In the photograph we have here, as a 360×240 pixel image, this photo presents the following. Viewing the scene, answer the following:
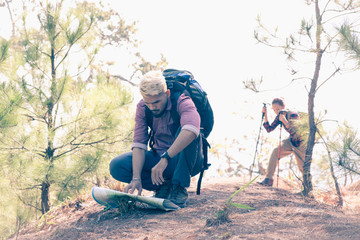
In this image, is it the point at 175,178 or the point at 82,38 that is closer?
the point at 175,178

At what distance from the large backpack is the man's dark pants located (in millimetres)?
140

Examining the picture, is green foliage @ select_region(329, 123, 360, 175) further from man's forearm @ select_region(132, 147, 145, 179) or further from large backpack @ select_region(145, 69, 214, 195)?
man's forearm @ select_region(132, 147, 145, 179)

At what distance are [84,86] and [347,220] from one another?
407 centimetres

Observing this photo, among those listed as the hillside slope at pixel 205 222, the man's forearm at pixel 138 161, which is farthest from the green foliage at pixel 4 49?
the man's forearm at pixel 138 161

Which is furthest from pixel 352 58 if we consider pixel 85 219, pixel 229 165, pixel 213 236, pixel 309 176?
pixel 229 165

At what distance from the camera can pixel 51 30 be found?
5.65 meters

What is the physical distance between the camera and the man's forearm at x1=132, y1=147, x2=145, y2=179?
3.22 metres

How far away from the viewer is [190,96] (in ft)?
11.1

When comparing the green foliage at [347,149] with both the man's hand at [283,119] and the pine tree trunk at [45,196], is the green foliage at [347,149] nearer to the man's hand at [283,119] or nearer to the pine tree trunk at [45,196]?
the man's hand at [283,119]

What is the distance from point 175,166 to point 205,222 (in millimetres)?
679

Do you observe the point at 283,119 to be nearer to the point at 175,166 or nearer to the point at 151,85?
the point at 175,166

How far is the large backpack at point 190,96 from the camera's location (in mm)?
3262

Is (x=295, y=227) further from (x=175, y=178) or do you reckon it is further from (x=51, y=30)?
(x=51, y=30)

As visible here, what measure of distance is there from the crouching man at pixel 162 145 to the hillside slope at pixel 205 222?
0.27m
